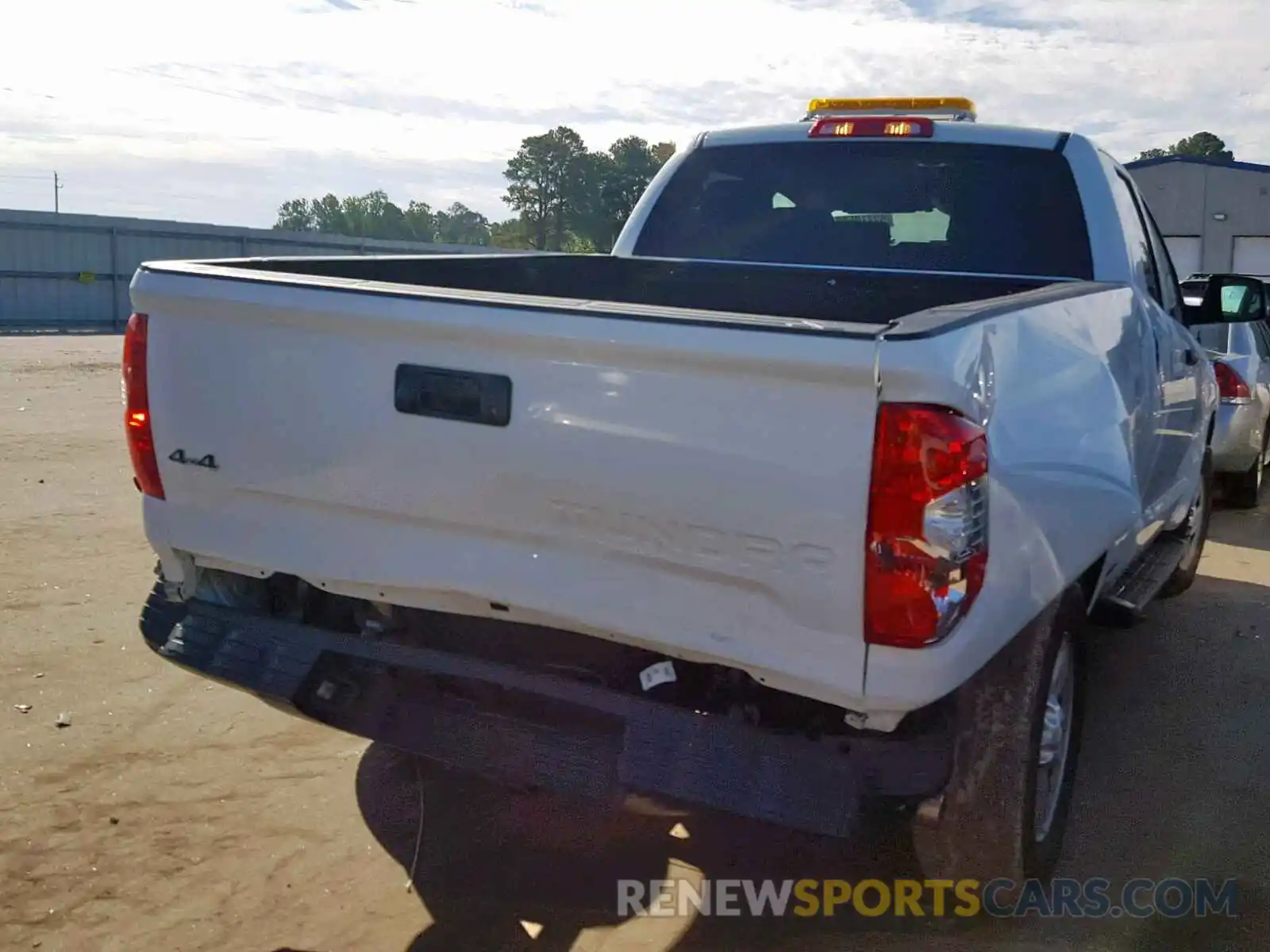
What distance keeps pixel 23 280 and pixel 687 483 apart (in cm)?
2735

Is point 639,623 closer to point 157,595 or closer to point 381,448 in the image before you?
point 381,448

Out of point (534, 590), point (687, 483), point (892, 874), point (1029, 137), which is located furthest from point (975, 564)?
point (1029, 137)

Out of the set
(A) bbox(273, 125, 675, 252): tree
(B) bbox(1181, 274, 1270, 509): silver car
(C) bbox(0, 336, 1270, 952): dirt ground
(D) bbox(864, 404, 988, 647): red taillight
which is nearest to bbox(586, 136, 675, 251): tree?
(A) bbox(273, 125, 675, 252): tree

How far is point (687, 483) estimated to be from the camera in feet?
8.80

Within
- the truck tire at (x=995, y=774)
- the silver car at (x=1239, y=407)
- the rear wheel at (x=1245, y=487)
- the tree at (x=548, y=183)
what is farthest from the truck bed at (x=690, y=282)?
the tree at (x=548, y=183)

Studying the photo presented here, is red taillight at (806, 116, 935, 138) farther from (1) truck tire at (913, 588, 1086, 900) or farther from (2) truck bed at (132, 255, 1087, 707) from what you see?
(1) truck tire at (913, 588, 1086, 900)

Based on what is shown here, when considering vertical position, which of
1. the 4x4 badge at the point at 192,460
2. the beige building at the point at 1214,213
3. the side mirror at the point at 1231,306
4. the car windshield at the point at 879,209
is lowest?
the 4x4 badge at the point at 192,460

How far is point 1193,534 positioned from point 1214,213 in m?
31.8

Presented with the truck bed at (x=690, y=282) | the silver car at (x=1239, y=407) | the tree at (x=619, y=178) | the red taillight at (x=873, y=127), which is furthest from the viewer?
the tree at (x=619, y=178)

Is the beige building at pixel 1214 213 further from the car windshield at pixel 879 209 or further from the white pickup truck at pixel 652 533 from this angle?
the white pickup truck at pixel 652 533

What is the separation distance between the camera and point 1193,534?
655cm

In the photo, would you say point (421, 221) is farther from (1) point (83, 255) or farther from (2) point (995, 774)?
(2) point (995, 774)

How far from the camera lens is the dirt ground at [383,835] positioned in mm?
3312

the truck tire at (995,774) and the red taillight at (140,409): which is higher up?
the red taillight at (140,409)
